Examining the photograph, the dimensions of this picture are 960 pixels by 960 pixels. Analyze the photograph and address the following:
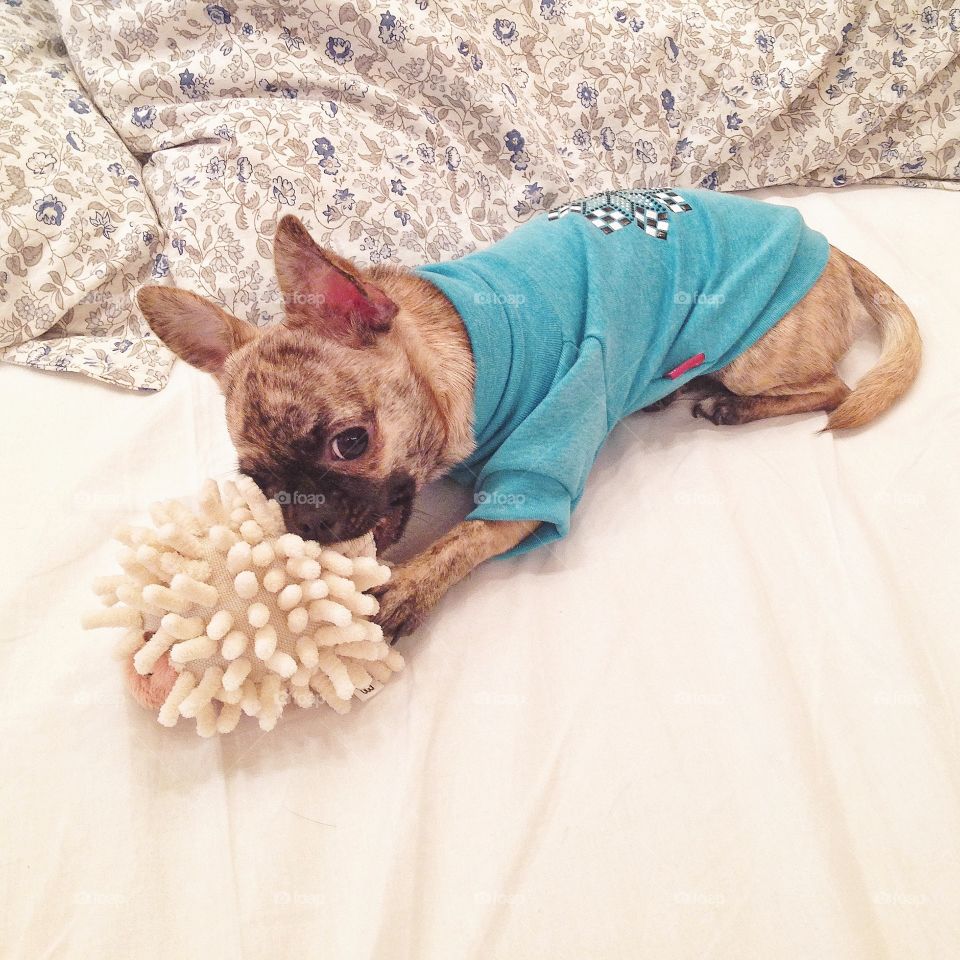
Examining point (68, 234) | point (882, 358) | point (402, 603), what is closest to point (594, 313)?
point (402, 603)

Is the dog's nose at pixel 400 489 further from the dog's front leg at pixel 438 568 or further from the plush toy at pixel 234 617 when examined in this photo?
the plush toy at pixel 234 617

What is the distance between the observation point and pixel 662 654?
1410mm

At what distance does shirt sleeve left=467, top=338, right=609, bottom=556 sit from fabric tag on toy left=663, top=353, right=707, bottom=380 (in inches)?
13.1

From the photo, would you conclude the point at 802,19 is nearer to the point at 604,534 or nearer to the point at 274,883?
the point at 604,534

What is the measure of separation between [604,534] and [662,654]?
1.19 ft

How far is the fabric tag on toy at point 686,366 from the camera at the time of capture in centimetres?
186

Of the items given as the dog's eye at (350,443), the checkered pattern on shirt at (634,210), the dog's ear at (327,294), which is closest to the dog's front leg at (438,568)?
the dog's eye at (350,443)

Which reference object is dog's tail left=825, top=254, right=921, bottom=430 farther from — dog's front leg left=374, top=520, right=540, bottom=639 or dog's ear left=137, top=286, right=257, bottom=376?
dog's ear left=137, top=286, right=257, bottom=376

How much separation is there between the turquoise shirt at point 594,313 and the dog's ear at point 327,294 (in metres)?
0.23

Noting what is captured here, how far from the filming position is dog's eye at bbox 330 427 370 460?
1.39 meters

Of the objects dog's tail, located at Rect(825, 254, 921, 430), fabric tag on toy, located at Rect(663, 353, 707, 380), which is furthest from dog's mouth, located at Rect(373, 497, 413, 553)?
dog's tail, located at Rect(825, 254, 921, 430)

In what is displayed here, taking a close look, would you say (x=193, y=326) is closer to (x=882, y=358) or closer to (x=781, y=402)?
(x=781, y=402)

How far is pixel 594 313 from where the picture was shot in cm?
164

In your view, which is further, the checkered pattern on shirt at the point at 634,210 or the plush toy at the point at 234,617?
the checkered pattern on shirt at the point at 634,210
